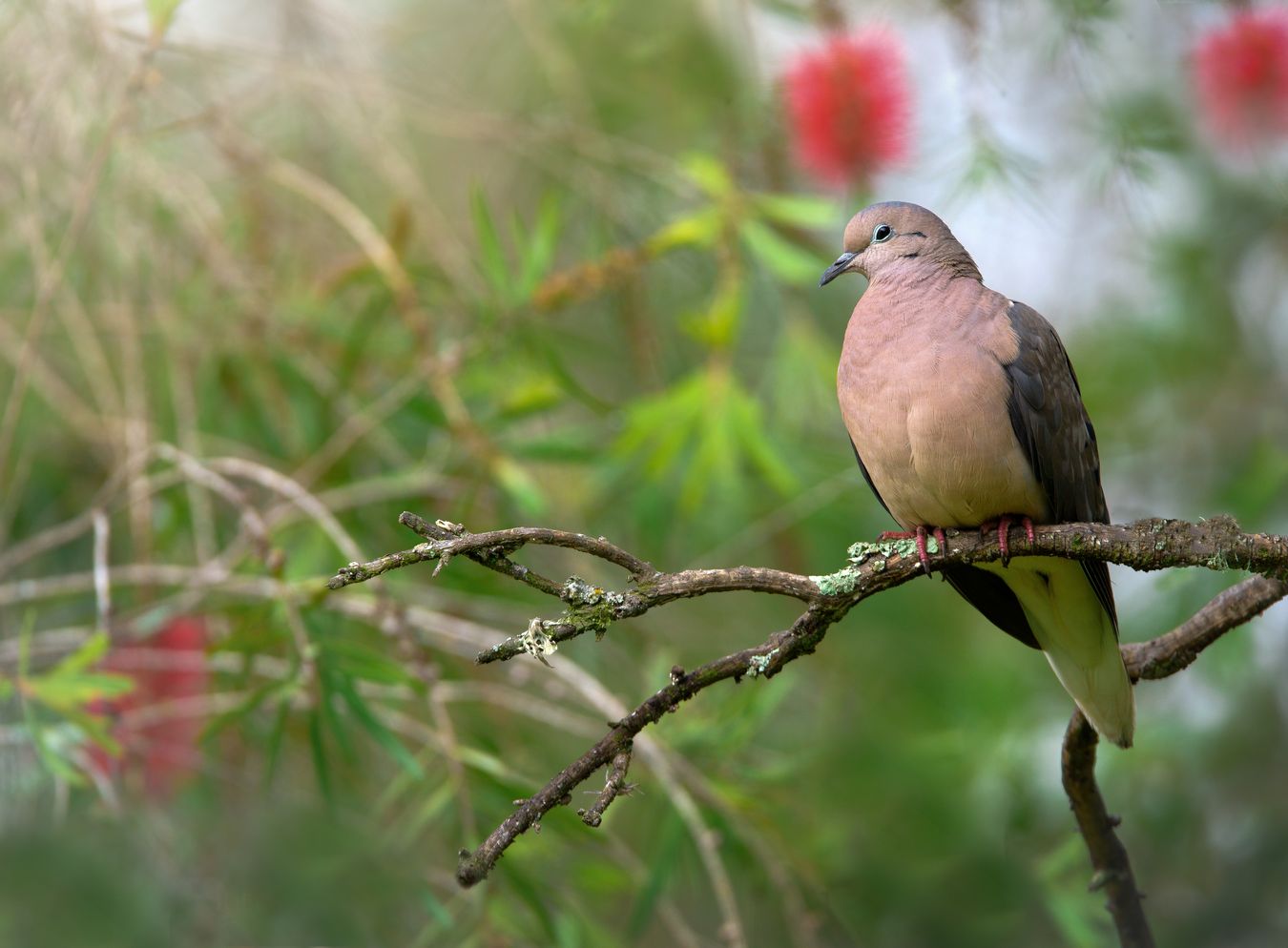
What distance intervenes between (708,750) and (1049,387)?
121 centimetres

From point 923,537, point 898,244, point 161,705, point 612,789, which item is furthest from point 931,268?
point 161,705

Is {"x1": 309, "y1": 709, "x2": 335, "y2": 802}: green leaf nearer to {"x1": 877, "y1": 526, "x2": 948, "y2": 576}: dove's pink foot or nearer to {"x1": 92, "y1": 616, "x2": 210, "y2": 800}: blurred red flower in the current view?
{"x1": 92, "y1": 616, "x2": 210, "y2": 800}: blurred red flower

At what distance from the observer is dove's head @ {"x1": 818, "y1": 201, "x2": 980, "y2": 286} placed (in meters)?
2.64

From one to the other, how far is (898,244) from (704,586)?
121 centimetres

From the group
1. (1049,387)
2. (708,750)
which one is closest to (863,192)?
(1049,387)

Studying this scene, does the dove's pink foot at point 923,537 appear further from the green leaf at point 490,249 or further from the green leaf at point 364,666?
the green leaf at point 490,249

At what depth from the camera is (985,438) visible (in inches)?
93.0

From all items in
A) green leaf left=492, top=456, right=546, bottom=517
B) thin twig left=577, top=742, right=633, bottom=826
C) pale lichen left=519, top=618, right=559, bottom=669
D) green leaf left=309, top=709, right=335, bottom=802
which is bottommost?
thin twig left=577, top=742, right=633, bottom=826

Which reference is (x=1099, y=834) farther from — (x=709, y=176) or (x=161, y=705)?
(x=161, y=705)

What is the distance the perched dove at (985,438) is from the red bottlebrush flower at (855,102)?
0.74 m

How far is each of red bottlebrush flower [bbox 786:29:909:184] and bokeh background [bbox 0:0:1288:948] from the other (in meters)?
0.01

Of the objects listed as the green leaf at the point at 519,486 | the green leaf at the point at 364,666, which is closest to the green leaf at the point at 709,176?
the green leaf at the point at 519,486

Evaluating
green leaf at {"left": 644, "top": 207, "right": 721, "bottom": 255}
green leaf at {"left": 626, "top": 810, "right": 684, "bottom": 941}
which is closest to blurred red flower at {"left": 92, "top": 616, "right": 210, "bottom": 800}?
green leaf at {"left": 626, "top": 810, "right": 684, "bottom": 941}

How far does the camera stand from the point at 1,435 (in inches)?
114
